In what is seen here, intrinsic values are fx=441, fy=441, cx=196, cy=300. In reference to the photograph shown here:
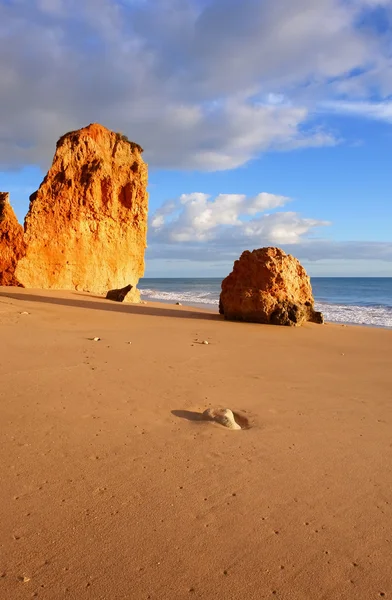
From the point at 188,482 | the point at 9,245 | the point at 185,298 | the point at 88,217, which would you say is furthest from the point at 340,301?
the point at 188,482

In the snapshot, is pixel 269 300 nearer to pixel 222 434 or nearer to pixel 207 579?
pixel 222 434

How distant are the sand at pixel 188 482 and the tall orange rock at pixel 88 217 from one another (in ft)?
39.0

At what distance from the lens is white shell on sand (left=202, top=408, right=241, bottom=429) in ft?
12.8

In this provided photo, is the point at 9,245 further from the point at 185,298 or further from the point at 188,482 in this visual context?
the point at 185,298

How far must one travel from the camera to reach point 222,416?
3.98 metres

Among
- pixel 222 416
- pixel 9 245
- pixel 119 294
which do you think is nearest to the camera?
pixel 222 416

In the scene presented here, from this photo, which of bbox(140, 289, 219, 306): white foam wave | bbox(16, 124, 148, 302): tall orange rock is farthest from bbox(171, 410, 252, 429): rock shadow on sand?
bbox(140, 289, 219, 306): white foam wave

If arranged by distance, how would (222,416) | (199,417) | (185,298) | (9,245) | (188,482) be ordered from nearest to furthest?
(188,482) → (222,416) → (199,417) → (9,245) → (185,298)

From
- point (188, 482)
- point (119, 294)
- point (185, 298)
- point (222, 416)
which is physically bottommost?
point (188, 482)

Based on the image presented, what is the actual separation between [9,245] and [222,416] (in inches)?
562

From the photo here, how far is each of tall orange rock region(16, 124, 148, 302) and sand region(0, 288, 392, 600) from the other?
468 inches

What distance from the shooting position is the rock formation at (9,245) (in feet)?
52.4

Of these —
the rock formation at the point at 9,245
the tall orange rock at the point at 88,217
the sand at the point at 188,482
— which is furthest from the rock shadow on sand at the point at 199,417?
the rock formation at the point at 9,245

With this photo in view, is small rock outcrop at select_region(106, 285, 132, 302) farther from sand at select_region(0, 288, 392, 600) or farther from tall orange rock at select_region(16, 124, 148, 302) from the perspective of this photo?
sand at select_region(0, 288, 392, 600)
